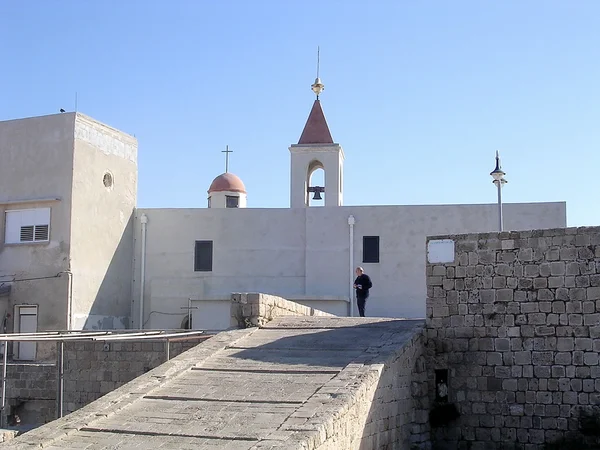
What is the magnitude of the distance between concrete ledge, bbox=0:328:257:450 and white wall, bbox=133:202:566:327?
11.5 metres

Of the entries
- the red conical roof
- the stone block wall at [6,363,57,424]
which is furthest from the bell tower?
the stone block wall at [6,363,57,424]

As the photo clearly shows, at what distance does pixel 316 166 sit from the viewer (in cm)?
2858

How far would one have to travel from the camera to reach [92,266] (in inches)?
968

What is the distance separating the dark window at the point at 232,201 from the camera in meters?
35.0

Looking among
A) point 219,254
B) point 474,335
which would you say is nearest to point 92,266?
point 219,254

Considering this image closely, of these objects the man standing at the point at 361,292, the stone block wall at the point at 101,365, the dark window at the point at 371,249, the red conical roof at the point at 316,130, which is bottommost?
the stone block wall at the point at 101,365

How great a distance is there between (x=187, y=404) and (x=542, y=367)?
5598 mm

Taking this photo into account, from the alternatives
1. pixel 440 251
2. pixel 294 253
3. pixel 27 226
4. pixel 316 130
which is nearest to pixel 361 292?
pixel 440 251

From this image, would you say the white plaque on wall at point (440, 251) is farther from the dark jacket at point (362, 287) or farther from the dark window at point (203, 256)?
the dark window at point (203, 256)

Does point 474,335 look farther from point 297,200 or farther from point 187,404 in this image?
point 297,200

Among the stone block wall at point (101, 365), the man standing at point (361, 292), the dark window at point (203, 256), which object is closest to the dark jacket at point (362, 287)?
the man standing at point (361, 292)

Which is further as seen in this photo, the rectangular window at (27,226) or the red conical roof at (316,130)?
the red conical roof at (316,130)

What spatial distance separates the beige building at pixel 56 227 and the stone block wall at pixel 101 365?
6075 millimetres

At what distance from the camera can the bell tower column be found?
2764cm
